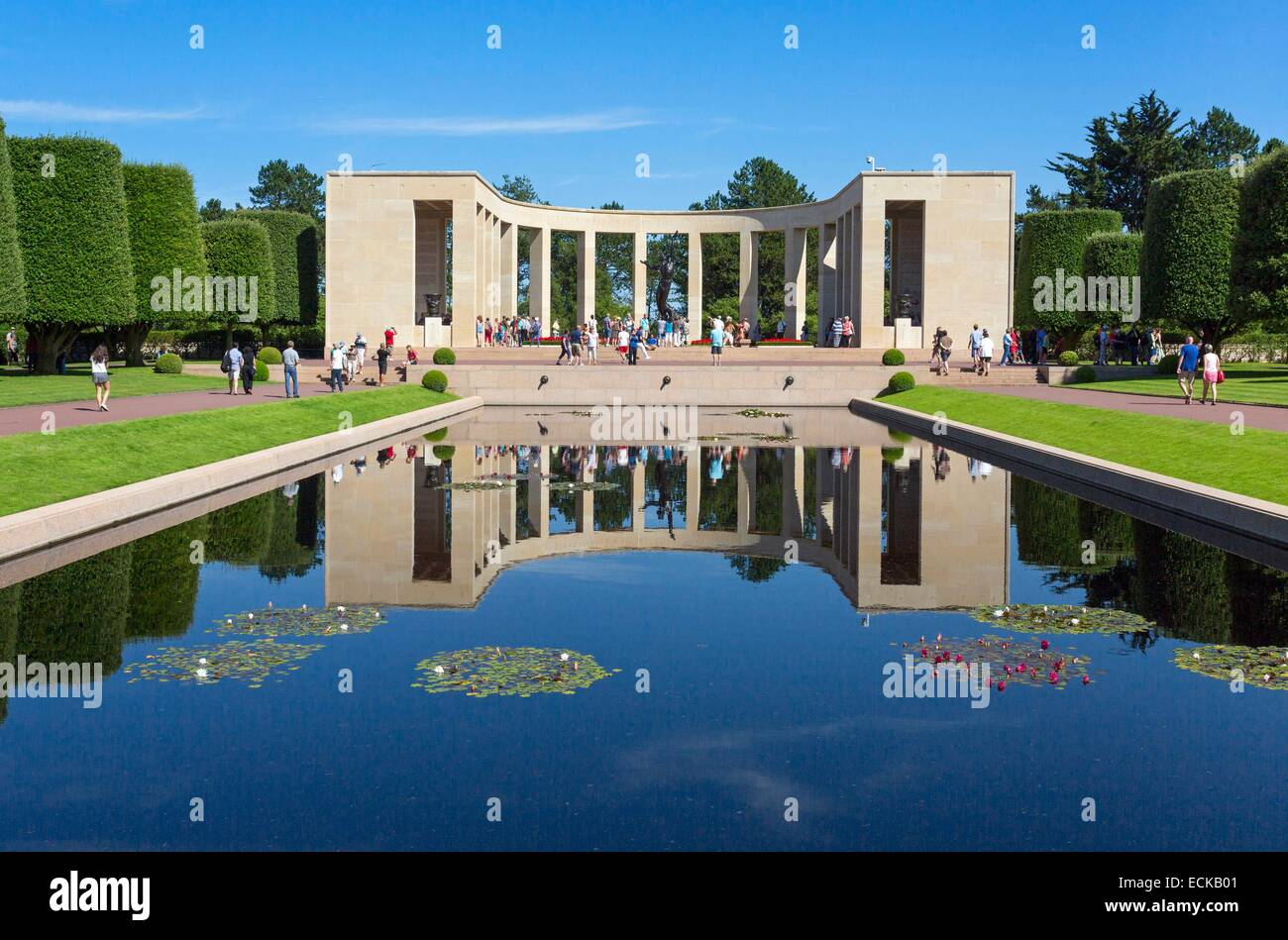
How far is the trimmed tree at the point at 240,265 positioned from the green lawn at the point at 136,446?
1358 inches

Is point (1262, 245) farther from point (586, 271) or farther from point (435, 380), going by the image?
point (586, 271)

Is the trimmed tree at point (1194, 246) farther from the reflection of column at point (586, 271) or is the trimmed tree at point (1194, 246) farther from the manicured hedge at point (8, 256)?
the manicured hedge at point (8, 256)

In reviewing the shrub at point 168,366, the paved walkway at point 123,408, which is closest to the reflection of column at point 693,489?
the paved walkway at point 123,408

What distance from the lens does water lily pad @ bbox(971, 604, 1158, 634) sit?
10398 millimetres

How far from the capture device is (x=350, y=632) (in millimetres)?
10273

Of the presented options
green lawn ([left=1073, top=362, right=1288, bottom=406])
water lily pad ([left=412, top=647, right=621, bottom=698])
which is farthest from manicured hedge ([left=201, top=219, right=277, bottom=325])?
water lily pad ([left=412, top=647, right=621, bottom=698])

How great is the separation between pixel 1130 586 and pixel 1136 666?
316 centimetres

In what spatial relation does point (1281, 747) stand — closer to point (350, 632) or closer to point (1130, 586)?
point (1130, 586)

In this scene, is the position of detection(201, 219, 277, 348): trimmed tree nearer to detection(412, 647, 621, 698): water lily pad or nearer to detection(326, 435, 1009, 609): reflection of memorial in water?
detection(326, 435, 1009, 609): reflection of memorial in water

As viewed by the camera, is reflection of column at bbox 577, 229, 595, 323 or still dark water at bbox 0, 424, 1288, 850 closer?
still dark water at bbox 0, 424, 1288, 850

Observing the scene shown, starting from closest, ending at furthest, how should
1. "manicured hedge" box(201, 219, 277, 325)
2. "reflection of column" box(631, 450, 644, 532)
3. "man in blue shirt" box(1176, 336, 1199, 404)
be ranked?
1. "reflection of column" box(631, 450, 644, 532)
2. "man in blue shirt" box(1176, 336, 1199, 404)
3. "manicured hedge" box(201, 219, 277, 325)

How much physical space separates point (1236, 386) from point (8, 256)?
126 ft

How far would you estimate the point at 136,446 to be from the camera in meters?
20.6

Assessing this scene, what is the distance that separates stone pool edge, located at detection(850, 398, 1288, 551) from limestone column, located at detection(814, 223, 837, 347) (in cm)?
4030
